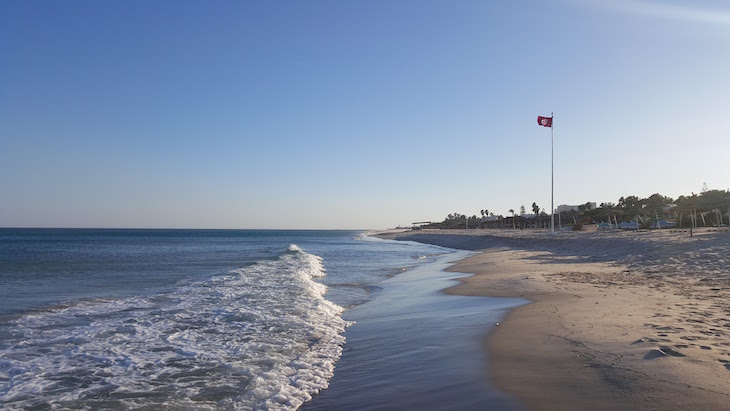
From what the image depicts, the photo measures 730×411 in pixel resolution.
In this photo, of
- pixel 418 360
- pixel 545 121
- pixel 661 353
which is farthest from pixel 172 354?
pixel 545 121

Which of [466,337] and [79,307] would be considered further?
[79,307]

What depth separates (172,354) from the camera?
739 cm

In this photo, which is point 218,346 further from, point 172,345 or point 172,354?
point 172,345

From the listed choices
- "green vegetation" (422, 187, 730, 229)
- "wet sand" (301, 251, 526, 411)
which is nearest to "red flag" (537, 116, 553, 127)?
"green vegetation" (422, 187, 730, 229)

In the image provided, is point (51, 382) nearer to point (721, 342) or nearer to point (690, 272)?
point (721, 342)

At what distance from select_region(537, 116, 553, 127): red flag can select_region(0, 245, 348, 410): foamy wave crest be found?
39.1 m

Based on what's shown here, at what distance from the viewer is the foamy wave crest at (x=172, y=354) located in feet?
17.8

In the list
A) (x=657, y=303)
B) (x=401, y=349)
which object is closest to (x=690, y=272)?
(x=657, y=303)

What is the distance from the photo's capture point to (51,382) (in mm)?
6051

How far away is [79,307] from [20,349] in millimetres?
4771

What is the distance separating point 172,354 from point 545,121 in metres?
44.8

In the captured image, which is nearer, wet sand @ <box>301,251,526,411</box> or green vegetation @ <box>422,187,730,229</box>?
wet sand @ <box>301,251,526,411</box>

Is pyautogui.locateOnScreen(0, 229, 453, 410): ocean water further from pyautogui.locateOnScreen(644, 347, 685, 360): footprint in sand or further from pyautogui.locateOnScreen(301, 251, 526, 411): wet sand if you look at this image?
pyautogui.locateOnScreen(644, 347, 685, 360): footprint in sand

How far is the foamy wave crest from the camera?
5438 millimetres
